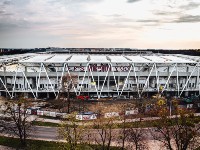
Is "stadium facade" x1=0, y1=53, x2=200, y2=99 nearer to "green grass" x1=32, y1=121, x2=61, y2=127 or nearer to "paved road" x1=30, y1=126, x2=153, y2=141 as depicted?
"green grass" x1=32, y1=121, x2=61, y2=127

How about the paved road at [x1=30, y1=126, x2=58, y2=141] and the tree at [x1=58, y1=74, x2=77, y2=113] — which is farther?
the tree at [x1=58, y1=74, x2=77, y2=113]

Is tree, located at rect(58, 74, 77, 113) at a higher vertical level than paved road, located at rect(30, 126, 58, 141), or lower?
higher

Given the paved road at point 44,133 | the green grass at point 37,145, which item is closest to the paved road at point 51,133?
the paved road at point 44,133

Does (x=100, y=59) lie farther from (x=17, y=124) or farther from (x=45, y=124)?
(x=17, y=124)

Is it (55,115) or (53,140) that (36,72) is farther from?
(53,140)

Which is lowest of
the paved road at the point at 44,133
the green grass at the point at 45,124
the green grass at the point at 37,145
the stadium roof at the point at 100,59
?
the green grass at the point at 37,145

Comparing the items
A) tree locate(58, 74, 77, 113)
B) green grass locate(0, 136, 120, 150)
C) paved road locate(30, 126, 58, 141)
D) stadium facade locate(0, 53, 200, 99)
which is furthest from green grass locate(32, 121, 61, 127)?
stadium facade locate(0, 53, 200, 99)

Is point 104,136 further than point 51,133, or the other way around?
point 51,133

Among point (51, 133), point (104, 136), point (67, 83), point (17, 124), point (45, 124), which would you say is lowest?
point (51, 133)

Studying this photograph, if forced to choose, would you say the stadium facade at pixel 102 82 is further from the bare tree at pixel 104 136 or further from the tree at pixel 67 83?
the bare tree at pixel 104 136

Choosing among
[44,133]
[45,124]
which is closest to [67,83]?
[45,124]

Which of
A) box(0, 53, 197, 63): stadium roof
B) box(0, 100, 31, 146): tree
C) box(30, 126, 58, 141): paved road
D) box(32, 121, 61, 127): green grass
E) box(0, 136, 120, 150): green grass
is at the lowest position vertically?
box(0, 136, 120, 150): green grass

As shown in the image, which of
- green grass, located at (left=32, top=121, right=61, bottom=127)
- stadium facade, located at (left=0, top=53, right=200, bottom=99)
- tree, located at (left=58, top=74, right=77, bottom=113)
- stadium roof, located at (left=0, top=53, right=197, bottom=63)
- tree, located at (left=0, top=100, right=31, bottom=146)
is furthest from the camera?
stadium roof, located at (left=0, top=53, right=197, bottom=63)
